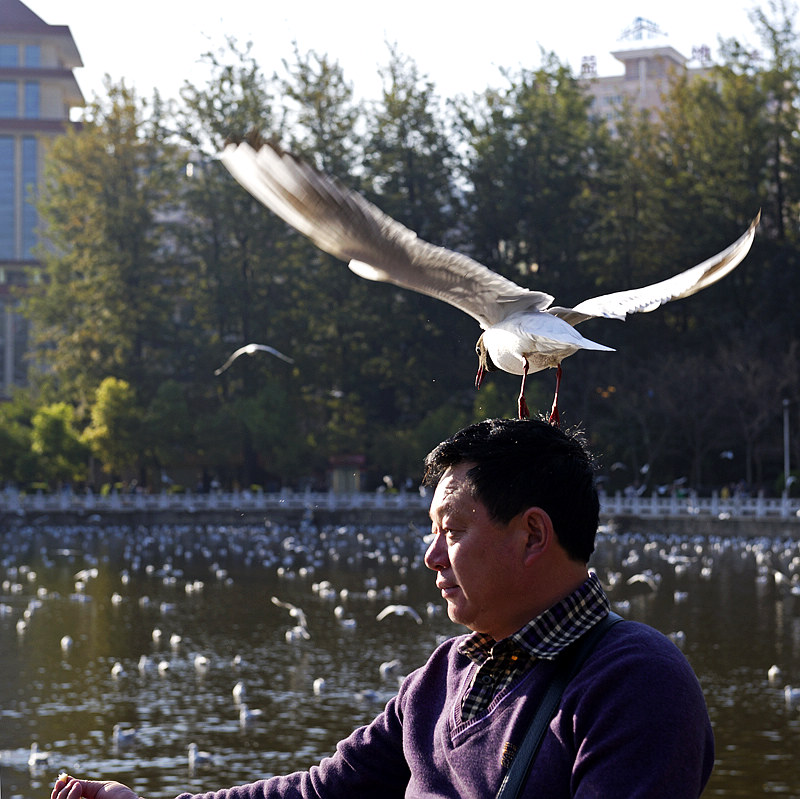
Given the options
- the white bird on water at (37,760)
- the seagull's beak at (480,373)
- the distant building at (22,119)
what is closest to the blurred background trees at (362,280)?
the distant building at (22,119)

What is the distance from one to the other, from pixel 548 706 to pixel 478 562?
0.21 m

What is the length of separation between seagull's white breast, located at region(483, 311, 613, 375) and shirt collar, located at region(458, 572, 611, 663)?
1.51 ft

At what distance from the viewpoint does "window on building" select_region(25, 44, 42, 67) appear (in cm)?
5484

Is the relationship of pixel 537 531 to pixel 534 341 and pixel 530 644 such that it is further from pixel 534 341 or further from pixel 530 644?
pixel 534 341

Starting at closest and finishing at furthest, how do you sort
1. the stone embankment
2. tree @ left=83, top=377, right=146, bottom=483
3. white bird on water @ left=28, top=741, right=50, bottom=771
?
white bird on water @ left=28, top=741, right=50, bottom=771
the stone embankment
tree @ left=83, top=377, right=146, bottom=483

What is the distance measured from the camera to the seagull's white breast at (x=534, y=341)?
6.71ft

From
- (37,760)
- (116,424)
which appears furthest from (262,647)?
(116,424)

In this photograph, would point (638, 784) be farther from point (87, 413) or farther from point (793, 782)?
point (87, 413)

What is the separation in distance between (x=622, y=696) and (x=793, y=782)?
9.09m

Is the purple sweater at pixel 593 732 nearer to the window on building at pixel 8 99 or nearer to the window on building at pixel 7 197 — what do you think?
the window on building at pixel 7 197

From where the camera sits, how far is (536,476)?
1684 millimetres

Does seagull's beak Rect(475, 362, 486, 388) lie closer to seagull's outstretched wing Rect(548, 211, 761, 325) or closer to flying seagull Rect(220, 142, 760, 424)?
flying seagull Rect(220, 142, 760, 424)

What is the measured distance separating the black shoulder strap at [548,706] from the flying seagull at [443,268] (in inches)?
14.2

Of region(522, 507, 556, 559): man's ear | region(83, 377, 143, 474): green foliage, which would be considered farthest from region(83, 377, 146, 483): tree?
region(522, 507, 556, 559): man's ear
